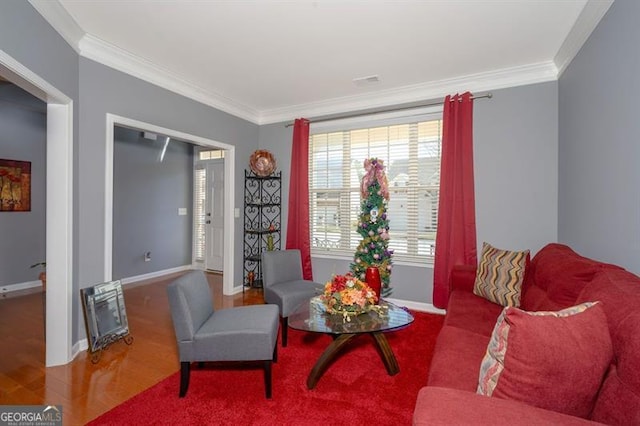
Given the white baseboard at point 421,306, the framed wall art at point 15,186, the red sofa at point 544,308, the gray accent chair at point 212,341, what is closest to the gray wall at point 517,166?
the red sofa at point 544,308

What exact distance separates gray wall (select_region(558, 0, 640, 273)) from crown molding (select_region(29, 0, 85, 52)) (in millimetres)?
3747

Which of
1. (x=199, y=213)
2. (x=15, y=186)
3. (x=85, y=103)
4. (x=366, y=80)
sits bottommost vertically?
(x=199, y=213)

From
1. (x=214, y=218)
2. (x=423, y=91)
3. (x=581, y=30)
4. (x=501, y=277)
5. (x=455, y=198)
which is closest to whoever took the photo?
(x=581, y=30)

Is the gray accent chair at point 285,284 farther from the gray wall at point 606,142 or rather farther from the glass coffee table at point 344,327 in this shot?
the gray wall at point 606,142

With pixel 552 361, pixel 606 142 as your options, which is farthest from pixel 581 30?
pixel 552 361

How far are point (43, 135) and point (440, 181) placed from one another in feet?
18.9

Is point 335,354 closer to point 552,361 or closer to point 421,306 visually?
point 552,361

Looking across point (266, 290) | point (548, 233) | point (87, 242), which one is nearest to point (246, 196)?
point (266, 290)

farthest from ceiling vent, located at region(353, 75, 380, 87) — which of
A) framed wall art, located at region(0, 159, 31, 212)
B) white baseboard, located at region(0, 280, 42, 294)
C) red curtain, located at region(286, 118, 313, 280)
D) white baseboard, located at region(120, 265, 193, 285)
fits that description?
white baseboard, located at region(0, 280, 42, 294)

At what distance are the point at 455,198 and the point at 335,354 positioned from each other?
2.25 meters

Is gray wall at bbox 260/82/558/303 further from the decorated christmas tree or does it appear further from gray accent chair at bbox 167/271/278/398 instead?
gray accent chair at bbox 167/271/278/398

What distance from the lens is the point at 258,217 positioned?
4.99m

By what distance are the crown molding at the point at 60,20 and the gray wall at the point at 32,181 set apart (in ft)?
8.23

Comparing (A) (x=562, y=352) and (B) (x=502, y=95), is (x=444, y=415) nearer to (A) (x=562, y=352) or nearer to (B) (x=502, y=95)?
(A) (x=562, y=352)
